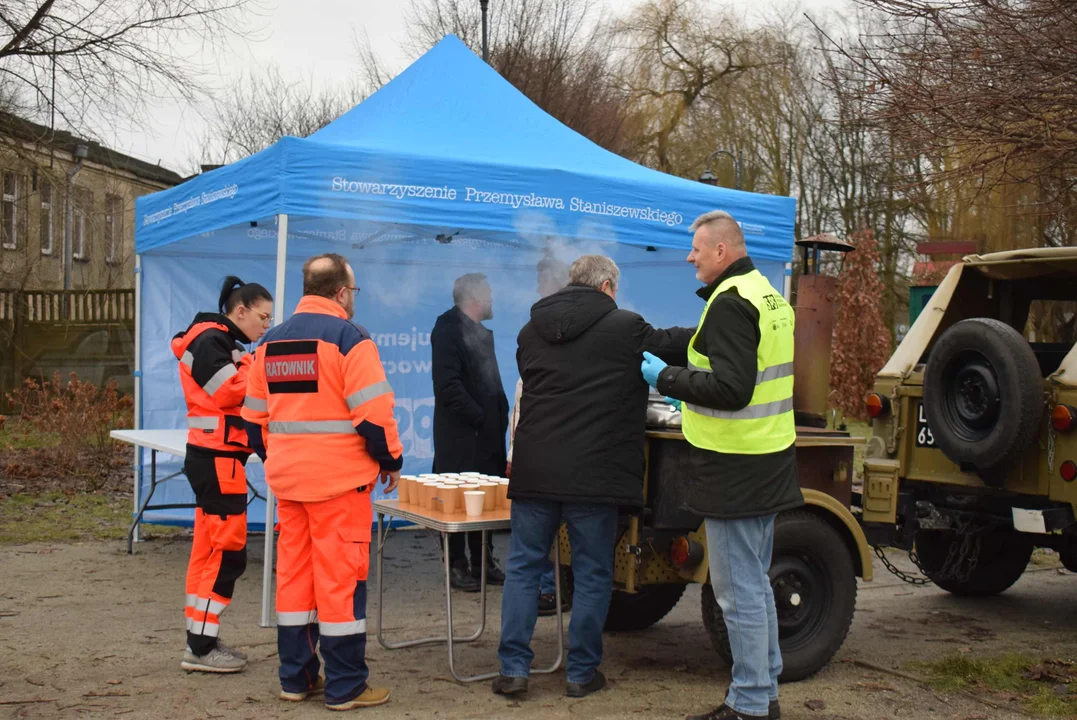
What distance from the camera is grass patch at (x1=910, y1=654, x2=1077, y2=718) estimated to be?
4719 mm

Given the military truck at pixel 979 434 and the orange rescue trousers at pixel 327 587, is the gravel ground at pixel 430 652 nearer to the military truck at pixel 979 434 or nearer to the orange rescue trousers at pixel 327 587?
the orange rescue trousers at pixel 327 587

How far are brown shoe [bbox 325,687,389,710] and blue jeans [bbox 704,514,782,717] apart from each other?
1.44 meters

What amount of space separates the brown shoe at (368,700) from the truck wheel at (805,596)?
1417 mm

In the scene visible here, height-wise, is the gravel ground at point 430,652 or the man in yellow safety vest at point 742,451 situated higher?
the man in yellow safety vest at point 742,451

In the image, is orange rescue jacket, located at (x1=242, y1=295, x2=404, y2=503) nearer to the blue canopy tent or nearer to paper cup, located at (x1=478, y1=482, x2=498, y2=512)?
paper cup, located at (x1=478, y1=482, x2=498, y2=512)

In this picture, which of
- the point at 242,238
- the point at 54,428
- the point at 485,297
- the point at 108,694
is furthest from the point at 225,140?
the point at 108,694

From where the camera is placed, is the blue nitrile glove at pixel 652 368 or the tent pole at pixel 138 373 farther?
the tent pole at pixel 138 373

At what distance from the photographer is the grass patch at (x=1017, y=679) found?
472 centimetres

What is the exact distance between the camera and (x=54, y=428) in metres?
12.5

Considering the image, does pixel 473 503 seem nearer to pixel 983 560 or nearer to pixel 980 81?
pixel 983 560

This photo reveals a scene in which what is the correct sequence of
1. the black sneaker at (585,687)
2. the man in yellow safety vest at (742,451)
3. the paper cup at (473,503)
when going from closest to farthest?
the man in yellow safety vest at (742,451)
the black sneaker at (585,687)
the paper cup at (473,503)

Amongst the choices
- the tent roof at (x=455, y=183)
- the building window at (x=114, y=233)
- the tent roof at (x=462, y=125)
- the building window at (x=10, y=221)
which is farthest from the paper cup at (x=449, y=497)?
the building window at (x=114, y=233)

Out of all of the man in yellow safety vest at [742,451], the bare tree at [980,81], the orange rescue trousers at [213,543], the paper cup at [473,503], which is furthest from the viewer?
the bare tree at [980,81]

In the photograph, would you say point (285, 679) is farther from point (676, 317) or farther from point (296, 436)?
point (676, 317)
